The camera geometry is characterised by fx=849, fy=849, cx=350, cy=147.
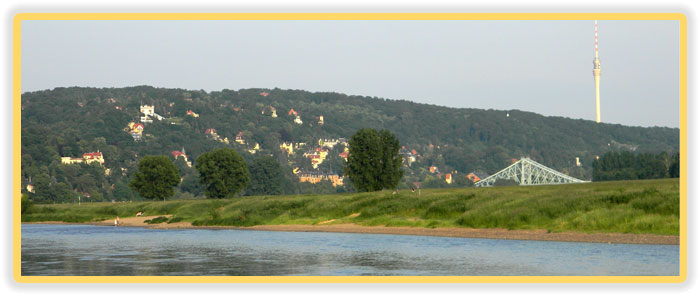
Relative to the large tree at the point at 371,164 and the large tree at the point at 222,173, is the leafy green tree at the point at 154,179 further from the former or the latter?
the large tree at the point at 371,164

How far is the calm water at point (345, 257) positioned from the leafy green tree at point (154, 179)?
6212 cm

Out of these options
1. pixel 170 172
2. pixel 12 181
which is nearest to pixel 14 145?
pixel 12 181

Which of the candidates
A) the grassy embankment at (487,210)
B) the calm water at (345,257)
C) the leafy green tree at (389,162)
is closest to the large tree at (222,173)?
the grassy embankment at (487,210)

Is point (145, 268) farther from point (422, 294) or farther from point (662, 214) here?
point (662, 214)

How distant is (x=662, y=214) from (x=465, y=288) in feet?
99.2

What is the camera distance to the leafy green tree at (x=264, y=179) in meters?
171

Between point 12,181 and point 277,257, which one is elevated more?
point 12,181

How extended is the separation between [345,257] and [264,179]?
131 metres

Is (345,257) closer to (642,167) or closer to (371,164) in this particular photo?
(371,164)

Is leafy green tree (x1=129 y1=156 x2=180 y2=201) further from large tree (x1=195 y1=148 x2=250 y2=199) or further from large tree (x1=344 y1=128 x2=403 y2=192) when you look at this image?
large tree (x1=344 y1=128 x2=403 y2=192)

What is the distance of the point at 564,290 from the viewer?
69.5ft

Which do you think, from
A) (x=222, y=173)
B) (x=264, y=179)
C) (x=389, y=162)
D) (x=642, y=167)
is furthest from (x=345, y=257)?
(x=642, y=167)

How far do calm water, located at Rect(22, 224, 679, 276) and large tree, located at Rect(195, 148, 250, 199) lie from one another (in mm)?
59025

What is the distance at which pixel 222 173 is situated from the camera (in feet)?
383
